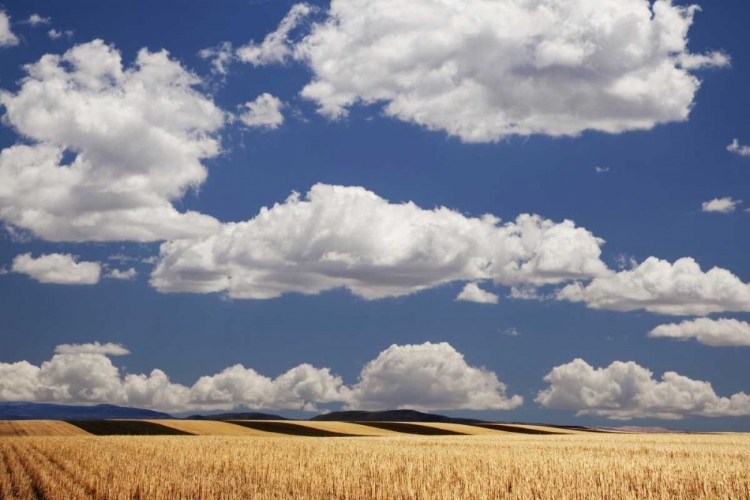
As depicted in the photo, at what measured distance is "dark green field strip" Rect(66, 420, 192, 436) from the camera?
71.5 meters

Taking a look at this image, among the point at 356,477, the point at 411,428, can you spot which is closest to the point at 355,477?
the point at 356,477

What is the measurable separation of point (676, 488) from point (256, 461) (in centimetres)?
1597

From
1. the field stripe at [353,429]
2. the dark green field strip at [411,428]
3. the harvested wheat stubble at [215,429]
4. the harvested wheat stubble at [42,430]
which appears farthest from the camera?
the dark green field strip at [411,428]

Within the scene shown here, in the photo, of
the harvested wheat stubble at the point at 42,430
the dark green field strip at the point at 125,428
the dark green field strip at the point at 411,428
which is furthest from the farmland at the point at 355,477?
the dark green field strip at the point at 411,428

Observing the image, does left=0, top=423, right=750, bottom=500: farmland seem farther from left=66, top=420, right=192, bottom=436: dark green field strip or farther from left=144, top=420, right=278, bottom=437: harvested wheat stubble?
left=144, top=420, right=278, bottom=437: harvested wheat stubble

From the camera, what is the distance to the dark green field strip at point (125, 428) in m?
71.5

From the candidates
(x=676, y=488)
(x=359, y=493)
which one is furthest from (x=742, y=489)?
(x=359, y=493)

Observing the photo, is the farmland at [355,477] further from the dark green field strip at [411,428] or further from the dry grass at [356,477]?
the dark green field strip at [411,428]

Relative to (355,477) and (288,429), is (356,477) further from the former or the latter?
(288,429)

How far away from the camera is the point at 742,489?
2203 centimetres

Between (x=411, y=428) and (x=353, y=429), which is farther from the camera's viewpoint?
(x=411, y=428)

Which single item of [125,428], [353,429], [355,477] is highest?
[355,477]

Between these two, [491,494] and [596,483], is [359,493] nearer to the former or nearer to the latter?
[491,494]

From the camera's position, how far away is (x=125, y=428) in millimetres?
77438
